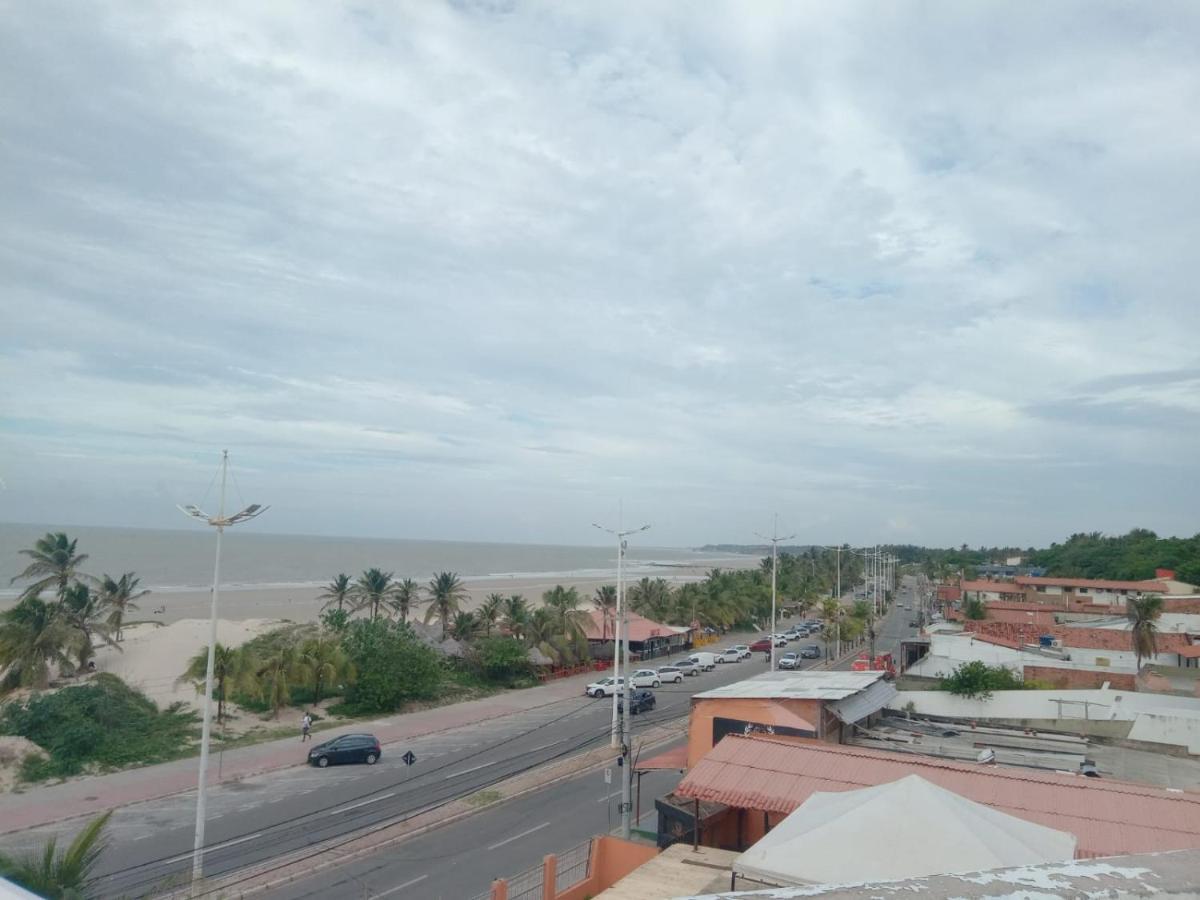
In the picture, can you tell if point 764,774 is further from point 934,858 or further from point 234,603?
point 234,603

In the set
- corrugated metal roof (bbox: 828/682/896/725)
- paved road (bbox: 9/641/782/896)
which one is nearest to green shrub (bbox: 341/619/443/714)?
paved road (bbox: 9/641/782/896)

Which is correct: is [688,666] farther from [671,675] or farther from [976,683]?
[976,683]

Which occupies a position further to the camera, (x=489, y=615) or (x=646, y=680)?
(x=489, y=615)

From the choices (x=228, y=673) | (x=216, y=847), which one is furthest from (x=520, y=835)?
(x=228, y=673)

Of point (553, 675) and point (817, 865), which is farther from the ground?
point (817, 865)

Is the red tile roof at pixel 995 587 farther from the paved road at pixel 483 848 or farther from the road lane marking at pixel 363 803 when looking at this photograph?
the road lane marking at pixel 363 803

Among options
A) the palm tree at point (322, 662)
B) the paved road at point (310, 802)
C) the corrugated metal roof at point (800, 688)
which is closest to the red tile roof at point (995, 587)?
the paved road at point (310, 802)

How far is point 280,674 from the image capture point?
35219mm

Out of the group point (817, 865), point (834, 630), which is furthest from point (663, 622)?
point (817, 865)

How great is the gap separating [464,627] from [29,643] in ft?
66.7

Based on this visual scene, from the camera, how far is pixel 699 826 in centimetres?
1602

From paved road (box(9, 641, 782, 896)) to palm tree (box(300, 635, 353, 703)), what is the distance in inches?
140

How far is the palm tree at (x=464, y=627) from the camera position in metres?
46.2

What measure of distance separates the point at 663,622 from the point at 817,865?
5874 centimetres
